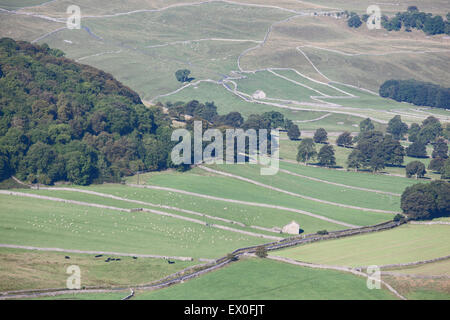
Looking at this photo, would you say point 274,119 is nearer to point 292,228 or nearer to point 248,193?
point 248,193

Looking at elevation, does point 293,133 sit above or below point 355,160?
above

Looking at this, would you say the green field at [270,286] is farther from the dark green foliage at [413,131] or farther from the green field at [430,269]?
the dark green foliage at [413,131]

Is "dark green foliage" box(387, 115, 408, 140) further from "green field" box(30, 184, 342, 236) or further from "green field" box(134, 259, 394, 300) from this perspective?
"green field" box(134, 259, 394, 300)

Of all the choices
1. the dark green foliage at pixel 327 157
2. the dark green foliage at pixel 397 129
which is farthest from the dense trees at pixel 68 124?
the dark green foliage at pixel 397 129

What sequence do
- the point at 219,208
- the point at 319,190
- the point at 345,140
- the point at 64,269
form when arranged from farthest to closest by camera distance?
the point at 345,140 < the point at 319,190 < the point at 219,208 < the point at 64,269

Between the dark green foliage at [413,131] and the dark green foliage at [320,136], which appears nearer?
the dark green foliage at [320,136]

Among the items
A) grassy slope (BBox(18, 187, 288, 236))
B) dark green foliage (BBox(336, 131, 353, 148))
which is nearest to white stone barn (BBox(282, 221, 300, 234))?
grassy slope (BBox(18, 187, 288, 236))

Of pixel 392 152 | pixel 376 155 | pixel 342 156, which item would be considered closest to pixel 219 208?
pixel 376 155

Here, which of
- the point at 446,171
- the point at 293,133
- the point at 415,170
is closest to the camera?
the point at 415,170
